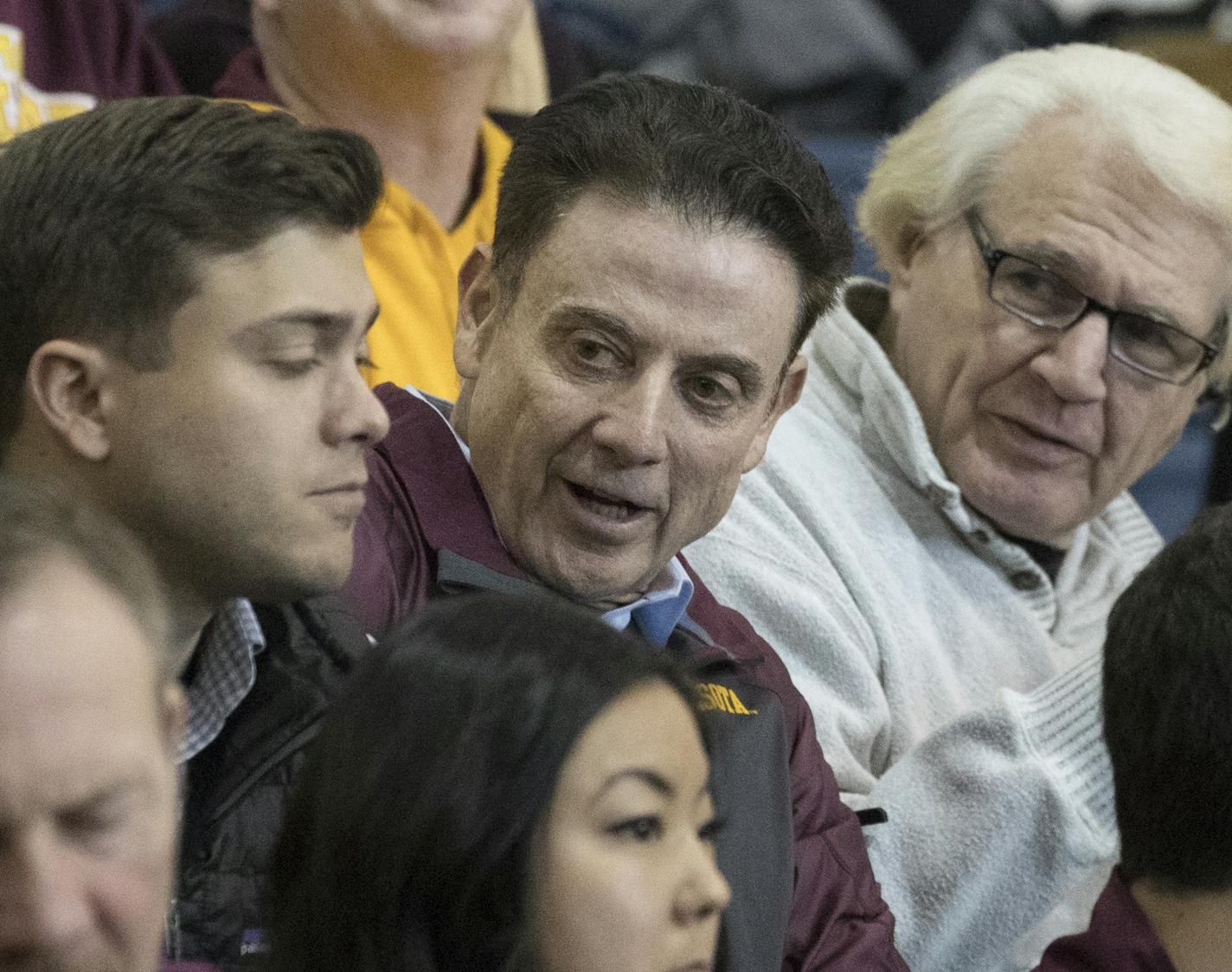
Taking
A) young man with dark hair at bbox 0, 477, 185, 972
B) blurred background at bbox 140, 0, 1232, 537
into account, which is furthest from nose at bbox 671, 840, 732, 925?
blurred background at bbox 140, 0, 1232, 537

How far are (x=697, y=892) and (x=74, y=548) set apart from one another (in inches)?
15.8

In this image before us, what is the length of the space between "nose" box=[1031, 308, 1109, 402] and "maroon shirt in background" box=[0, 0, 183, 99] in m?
1.09

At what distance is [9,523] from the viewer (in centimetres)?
90

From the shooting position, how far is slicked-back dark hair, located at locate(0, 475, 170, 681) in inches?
35.0

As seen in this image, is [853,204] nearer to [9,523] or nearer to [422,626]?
[422,626]

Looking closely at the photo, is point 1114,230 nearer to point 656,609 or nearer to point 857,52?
point 656,609

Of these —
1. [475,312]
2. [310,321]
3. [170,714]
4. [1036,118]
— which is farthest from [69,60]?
[170,714]

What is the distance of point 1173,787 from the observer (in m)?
1.47

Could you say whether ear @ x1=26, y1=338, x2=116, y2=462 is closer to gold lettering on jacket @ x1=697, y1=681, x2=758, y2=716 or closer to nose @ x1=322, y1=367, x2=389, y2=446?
nose @ x1=322, y1=367, x2=389, y2=446

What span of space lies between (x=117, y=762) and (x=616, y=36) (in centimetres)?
278

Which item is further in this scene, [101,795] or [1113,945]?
[1113,945]

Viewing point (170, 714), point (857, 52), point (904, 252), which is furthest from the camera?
point (857, 52)

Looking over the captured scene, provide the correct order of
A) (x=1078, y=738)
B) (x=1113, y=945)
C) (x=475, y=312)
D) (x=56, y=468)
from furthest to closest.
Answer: (x=1078, y=738)
(x=475, y=312)
(x=1113, y=945)
(x=56, y=468)

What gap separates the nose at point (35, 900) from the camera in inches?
33.3
